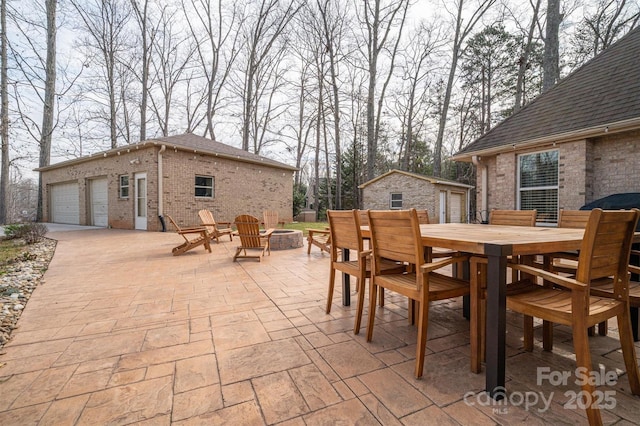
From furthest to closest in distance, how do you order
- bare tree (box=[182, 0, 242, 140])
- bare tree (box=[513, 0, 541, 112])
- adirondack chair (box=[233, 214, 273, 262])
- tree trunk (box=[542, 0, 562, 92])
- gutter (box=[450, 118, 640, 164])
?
bare tree (box=[182, 0, 242, 140])
bare tree (box=[513, 0, 541, 112])
tree trunk (box=[542, 0, 562, 92])
adirondack chair (box=[233, 214, 273, 262])
gutter (box=[450, 118, 640, 164])

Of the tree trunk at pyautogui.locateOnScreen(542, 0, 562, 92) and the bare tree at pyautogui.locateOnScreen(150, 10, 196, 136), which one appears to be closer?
the tree trunk at pyautogui.locateOnScreen(542, 0, 562, 92)

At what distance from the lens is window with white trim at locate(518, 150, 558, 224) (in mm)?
6629

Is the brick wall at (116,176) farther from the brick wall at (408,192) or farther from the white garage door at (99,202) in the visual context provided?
the brick wall at (408,192)

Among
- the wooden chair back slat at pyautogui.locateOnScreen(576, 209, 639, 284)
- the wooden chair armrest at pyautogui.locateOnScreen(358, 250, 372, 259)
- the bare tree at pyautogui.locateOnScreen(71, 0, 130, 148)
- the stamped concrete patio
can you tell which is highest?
the bare tree at pyautogui.locateOnScreen(71, 0, 130, 148)

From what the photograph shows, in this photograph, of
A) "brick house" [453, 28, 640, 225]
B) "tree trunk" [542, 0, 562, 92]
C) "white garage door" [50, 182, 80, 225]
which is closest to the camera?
"brick house" [453, 28, 640, 225]

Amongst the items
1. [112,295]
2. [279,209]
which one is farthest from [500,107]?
[112,295]

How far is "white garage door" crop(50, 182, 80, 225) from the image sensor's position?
13484 mm

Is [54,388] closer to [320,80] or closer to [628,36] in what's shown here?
[628,36]

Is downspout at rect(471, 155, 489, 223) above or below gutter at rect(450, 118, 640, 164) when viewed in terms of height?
below

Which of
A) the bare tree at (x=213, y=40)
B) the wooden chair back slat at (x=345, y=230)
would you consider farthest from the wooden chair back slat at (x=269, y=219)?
the bare tree at (x=213, y=40)

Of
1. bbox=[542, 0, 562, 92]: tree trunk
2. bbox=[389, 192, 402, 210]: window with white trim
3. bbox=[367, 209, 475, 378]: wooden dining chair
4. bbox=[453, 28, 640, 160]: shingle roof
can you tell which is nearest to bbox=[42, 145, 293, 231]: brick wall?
bbox=[389, 192, 402, 210]: window with white trim

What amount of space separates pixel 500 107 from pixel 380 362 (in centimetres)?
1968

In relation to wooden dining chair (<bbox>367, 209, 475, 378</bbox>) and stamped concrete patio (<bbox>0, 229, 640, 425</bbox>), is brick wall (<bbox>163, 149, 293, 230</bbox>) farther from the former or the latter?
wooden dining chair (<bbox>367, 209, 475, 378</bbox>)

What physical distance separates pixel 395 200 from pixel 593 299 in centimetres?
1374
